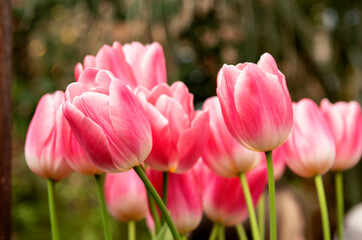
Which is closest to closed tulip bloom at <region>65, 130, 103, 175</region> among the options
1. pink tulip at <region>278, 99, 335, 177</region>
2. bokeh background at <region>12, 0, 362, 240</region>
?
pink tulip at <region>278, 99, 335, 177</region>

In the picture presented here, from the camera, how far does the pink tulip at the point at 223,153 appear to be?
0.19 meters

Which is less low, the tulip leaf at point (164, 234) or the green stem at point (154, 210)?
the green stem at point (154, 210)

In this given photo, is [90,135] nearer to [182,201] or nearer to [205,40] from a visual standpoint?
[182,201]

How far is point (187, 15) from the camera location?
1349mm

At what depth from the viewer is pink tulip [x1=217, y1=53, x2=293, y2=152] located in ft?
0.51

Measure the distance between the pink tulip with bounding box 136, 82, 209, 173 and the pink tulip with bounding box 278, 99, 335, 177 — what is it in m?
0.06

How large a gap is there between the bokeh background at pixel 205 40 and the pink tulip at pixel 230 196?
0.88 m

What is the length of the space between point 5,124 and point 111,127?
110mm

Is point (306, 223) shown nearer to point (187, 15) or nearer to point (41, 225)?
point (187, 15)

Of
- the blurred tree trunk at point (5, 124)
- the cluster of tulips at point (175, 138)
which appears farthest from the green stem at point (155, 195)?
the blurred tree trunk at point (5, 124)

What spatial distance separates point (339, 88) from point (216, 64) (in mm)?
553

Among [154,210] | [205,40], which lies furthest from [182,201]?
[205,40]

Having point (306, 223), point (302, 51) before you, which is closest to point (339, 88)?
point (302, 51)

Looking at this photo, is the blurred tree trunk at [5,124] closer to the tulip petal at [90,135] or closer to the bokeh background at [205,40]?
the tulip petal at [90,135]
